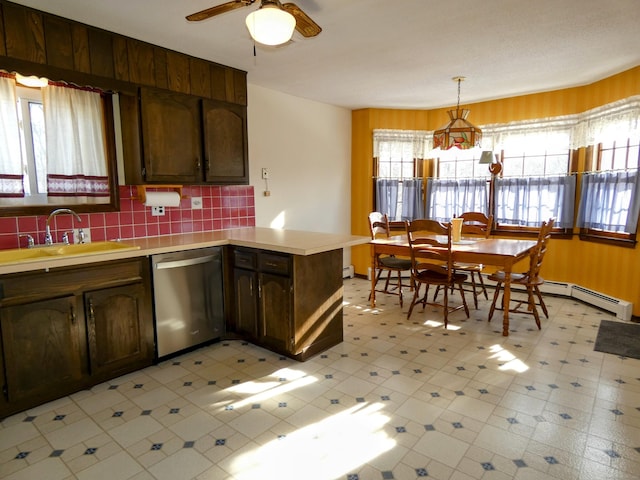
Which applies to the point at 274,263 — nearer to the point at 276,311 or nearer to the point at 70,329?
the point at 276,311

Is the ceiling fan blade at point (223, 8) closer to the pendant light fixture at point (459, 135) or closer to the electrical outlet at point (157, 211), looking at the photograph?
the electrical outlet at point (157, 211)

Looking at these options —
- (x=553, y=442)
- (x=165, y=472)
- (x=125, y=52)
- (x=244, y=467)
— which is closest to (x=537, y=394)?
(x=553, y=442)

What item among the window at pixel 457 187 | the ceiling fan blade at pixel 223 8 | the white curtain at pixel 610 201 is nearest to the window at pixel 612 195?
the white curtain at pixel 610 201

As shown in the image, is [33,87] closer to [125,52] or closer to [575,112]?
[125,52]

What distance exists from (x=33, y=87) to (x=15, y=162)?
0.55 m

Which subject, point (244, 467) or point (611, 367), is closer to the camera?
point (244, 467)

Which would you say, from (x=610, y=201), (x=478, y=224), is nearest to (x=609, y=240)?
(x=610, y=201)

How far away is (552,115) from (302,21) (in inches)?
154

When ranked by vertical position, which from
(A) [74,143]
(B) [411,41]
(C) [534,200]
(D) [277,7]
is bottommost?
(C) [534,200]

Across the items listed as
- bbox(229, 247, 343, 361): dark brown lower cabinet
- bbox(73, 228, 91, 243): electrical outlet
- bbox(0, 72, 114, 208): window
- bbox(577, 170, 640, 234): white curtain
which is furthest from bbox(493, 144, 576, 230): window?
bbox(73, 228, 91, 243): electrical outlet

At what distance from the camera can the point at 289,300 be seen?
2.85 m

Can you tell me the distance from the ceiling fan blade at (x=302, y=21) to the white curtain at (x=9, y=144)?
2088 millimetres

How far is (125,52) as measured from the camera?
2.87 meters

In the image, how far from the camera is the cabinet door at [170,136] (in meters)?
3.03
